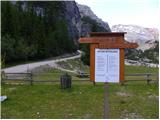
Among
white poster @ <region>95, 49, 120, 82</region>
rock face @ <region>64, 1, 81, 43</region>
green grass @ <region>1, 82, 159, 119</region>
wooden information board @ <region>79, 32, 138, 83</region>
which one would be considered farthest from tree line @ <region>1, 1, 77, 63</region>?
white poster @ <region>95, 49, 120, 82</region>

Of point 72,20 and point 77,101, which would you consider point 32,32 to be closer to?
point 72,20

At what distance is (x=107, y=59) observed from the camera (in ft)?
35.9

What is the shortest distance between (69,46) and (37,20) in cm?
1864

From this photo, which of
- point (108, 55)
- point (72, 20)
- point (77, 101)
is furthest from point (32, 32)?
point (108, 55)

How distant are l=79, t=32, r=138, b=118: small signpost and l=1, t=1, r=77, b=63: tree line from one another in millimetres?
33803

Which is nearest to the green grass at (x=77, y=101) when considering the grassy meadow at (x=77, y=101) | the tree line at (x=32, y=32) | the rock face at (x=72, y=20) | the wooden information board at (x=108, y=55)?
the grassy meadow at (x=77, y=101)

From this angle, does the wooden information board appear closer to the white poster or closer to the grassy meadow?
the white poster

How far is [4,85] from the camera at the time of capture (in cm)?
2345

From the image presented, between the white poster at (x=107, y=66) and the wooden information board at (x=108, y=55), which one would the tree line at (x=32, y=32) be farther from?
the white poster at (x=107, y=66)

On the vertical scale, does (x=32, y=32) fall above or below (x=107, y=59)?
below

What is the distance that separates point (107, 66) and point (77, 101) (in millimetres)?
7614

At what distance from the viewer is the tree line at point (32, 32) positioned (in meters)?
66.9

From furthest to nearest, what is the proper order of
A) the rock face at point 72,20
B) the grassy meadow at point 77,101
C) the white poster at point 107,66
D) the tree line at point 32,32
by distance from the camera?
the rock face at point 72,20 < the tree line at point 32,32 < the grassy meadow at point 77,101 < the white poster at point 107,66

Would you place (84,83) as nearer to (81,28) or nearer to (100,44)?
(100,44)
